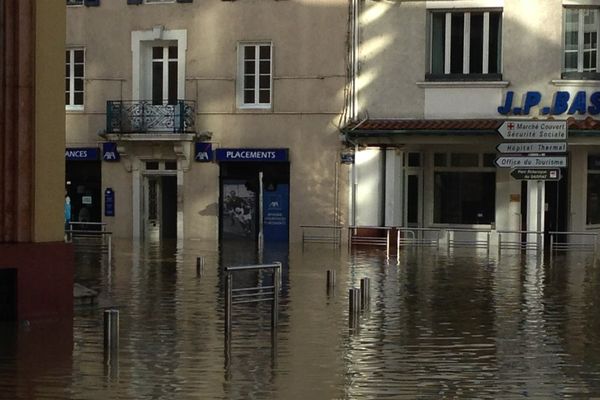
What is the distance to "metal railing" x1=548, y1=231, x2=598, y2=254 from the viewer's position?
3244 cm

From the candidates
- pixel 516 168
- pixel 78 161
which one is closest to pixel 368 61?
pixel 516 168

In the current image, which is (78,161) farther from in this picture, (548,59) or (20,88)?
(20,88)

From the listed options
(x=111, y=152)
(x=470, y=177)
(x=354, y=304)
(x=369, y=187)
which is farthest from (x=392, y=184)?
(x=354, y=304)

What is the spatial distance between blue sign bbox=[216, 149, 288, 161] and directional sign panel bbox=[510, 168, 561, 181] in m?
8.31

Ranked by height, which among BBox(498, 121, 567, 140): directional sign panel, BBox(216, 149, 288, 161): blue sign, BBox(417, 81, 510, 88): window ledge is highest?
BBox(417, 81, 510, 88): window ledge

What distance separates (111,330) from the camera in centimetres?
1197

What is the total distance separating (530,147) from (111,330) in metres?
19.9

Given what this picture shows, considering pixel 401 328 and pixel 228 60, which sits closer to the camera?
pixel 401 328

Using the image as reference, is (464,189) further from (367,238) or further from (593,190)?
(593,190)

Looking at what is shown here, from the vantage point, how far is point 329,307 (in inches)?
668

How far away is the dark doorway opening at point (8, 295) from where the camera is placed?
13.9 metres

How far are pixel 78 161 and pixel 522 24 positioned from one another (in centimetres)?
1483

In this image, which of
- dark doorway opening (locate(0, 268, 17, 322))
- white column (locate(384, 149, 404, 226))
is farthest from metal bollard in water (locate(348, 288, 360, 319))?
white column (locate(384, 149, 404, 226))

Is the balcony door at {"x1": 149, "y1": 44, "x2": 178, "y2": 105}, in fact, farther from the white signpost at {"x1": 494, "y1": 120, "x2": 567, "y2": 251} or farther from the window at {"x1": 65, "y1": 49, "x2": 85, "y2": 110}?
the white signpost at {"x1": 494, "y1": 120, "x2": 567, "y2": 251}
